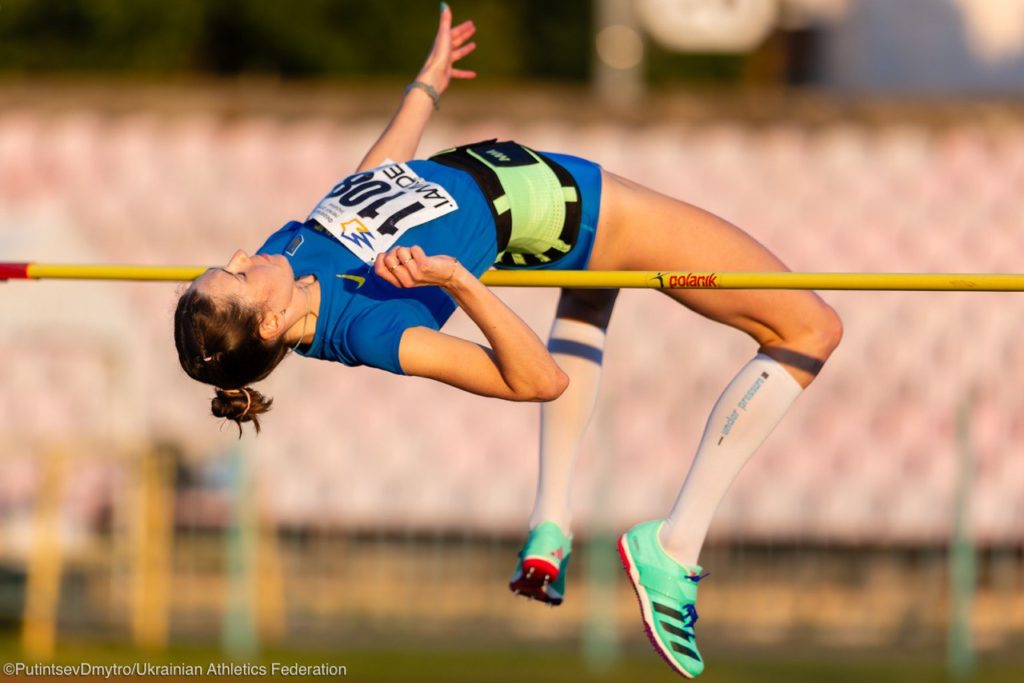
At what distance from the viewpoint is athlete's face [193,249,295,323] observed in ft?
18.7

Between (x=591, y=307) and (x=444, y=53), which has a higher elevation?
(x=444, y=53)

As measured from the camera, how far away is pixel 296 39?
1097 inches

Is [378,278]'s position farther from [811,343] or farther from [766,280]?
[811,343]

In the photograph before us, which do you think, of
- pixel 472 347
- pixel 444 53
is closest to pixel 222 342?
pixel 472 347

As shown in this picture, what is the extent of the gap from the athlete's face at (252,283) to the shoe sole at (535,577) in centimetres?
146

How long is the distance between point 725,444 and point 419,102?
5.28ft

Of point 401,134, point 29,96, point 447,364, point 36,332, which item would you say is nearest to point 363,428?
point 36,332

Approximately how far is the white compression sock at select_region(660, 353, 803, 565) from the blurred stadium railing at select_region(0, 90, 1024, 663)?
519cm

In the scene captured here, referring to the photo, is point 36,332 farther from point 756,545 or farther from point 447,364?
point 447,364

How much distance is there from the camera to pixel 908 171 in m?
12.9

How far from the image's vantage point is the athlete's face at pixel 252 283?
5.69 metres

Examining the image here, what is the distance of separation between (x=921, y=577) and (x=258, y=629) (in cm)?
423

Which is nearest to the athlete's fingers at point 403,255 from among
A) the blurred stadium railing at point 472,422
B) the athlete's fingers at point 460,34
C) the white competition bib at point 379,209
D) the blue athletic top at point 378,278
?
the blue athletic top at point 378,278

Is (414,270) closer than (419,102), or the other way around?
(414,270)
